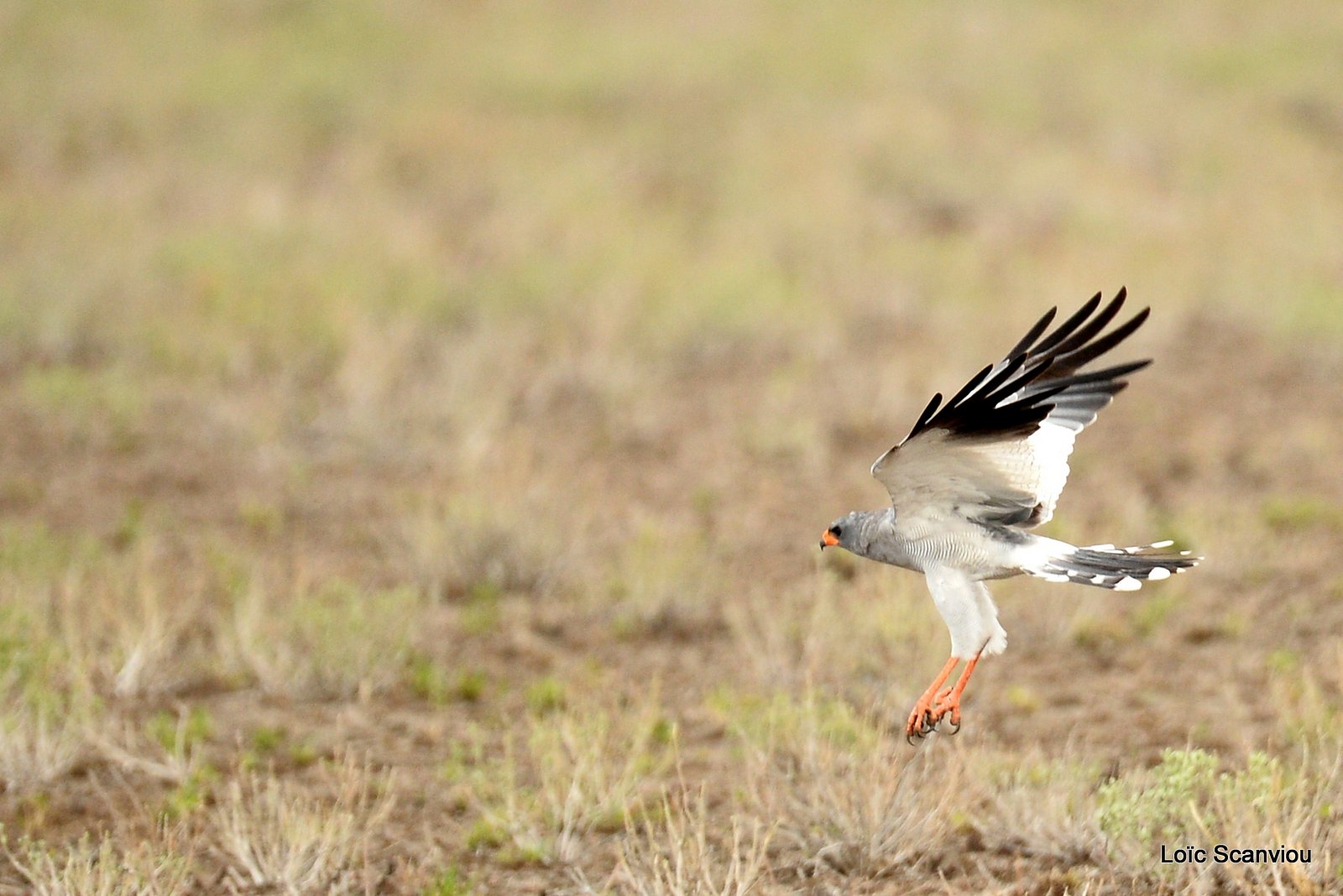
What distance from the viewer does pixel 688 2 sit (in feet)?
75.2

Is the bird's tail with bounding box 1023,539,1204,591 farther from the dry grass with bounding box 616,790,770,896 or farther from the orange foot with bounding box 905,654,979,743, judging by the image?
the dry grass with bounding box 616,790,770,896

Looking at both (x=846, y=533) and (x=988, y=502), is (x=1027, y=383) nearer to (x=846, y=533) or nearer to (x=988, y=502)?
(x=988, y=502)

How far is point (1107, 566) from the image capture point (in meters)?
4.34

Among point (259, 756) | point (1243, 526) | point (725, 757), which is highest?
point (1243, 526)

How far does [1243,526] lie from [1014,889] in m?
4.18

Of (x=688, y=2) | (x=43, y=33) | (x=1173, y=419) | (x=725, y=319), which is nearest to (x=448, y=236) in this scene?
(x=725, y=319)

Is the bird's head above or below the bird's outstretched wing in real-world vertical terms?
below

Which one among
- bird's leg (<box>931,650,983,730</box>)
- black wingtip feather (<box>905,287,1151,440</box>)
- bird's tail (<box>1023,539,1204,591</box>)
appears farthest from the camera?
bird's leg (<box>931,650,983,730</box>)

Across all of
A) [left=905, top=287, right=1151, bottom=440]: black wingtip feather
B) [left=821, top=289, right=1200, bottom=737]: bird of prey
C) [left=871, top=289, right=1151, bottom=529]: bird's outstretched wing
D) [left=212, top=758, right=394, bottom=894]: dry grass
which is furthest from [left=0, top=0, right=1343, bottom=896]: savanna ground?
[left=905, top=287, right=1151, bottom=440]: black wingtip feather

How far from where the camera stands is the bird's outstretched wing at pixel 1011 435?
4105mm

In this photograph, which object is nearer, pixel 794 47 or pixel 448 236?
pixel 448 236

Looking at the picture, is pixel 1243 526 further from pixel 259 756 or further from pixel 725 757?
pixel 259 756

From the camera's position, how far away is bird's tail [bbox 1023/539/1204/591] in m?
4.16

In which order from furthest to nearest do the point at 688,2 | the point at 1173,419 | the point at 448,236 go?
the point at 688,2, the point at 448,236, the point at 1173,419
